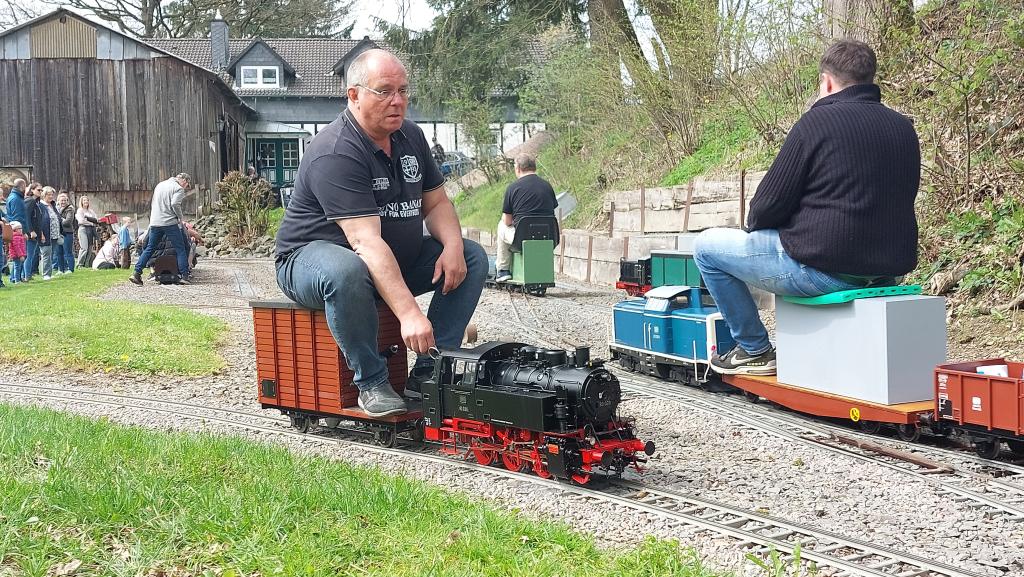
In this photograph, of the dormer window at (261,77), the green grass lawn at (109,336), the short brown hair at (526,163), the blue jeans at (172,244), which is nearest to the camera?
the green grass lawn at (109,336)

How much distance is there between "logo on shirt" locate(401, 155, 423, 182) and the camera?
648 cm

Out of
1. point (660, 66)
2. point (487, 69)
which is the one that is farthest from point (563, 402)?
point (487, 69)

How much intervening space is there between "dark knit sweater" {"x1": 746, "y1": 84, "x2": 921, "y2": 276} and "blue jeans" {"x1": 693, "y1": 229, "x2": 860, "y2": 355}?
135mm

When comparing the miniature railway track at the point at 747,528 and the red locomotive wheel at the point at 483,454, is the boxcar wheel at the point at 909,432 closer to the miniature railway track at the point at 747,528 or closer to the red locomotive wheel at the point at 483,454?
the miniature railway track at the point at 747,528

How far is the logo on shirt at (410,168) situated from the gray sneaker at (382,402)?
4.25 ft

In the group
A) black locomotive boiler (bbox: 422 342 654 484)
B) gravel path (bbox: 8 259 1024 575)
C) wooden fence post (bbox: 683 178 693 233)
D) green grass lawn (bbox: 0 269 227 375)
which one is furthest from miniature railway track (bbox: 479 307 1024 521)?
wooden fence post (bbox: 683 178 693 233)

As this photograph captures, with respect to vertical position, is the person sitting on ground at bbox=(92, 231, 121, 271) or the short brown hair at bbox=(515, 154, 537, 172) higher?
the short brown hair at bbox=(515, 154, 537, 172)

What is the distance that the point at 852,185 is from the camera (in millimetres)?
6477

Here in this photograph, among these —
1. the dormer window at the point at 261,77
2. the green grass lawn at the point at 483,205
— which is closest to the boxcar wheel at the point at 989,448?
the green grass lawn at the point at 483,205

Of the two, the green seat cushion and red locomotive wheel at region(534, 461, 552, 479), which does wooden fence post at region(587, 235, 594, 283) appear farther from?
red locomotive wheel at region(534, 461, 552, 479)

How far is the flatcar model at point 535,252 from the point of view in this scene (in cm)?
1627

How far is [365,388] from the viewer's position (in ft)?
20.9

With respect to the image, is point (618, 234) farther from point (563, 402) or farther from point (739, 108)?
point (563, 402)

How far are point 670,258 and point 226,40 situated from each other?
4814 centimetres
